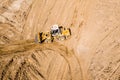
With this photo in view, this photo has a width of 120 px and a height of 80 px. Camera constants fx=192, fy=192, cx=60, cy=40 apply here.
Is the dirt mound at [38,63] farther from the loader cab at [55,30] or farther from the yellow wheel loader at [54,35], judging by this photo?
the loader cab at [55,30]

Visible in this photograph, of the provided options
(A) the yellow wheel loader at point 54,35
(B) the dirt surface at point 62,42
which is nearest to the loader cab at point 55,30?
(A) the yellow wheel loader at point 54,35

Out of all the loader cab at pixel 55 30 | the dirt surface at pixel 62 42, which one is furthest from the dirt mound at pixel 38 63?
the loader cab at pixel 55 30

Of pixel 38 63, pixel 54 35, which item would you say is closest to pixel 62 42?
pixel 54 35

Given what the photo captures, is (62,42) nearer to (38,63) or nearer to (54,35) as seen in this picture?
(54,35)

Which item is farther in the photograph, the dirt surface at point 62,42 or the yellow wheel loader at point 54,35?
the yellow wheel loader at point 54,35

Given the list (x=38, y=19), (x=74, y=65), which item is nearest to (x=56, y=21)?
(x=38, y=19)

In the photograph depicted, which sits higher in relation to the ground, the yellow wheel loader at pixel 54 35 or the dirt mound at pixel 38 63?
the yellow wheel loader at pixel 54 35

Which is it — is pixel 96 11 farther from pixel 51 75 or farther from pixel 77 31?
pixel 51 75
